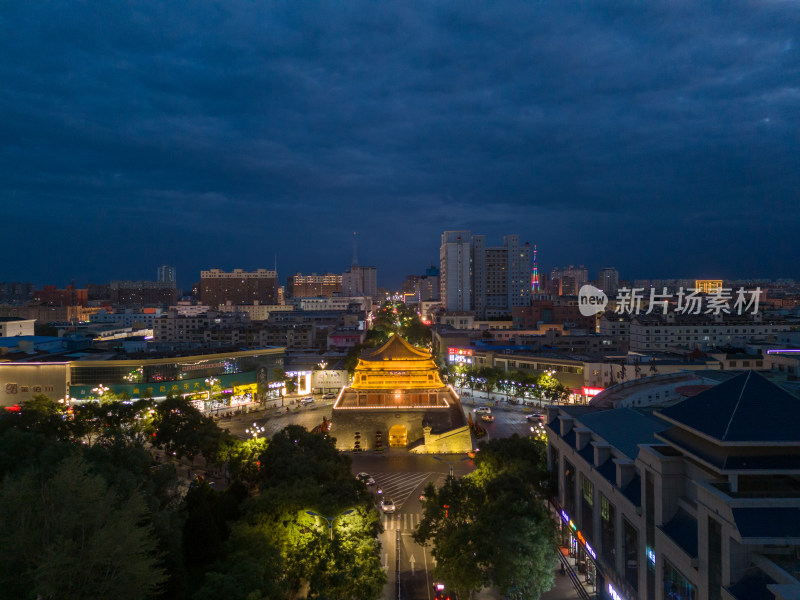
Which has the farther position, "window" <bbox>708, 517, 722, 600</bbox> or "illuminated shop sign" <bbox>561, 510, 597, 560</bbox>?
"illuminated shop sign" <bbox>561, 510, 597, 560</bbox>

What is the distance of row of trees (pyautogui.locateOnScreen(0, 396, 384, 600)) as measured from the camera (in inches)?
524

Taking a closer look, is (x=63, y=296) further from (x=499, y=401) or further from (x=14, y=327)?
(x=499, y=401)

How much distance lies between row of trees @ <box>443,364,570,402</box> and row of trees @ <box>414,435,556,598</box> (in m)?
31.3

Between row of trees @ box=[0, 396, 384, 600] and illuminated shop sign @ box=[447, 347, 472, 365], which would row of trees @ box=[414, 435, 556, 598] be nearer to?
row of trees @ box=[0, 396, 384, 600]

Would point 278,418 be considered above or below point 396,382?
below

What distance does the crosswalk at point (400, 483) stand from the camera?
1080 inches

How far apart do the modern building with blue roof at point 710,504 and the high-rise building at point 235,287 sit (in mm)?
173235

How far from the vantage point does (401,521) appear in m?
24.5

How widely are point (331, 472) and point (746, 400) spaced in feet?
53.5

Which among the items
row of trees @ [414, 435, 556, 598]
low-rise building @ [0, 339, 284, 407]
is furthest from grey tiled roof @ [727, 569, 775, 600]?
low-rise building @ [0, 339, 284, 407]

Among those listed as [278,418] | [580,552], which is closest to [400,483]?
[580,552]

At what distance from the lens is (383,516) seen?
25031 mm

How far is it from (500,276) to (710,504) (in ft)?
386

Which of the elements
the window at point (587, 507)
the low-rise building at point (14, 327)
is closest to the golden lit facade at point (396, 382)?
the window at point (587, 507)
